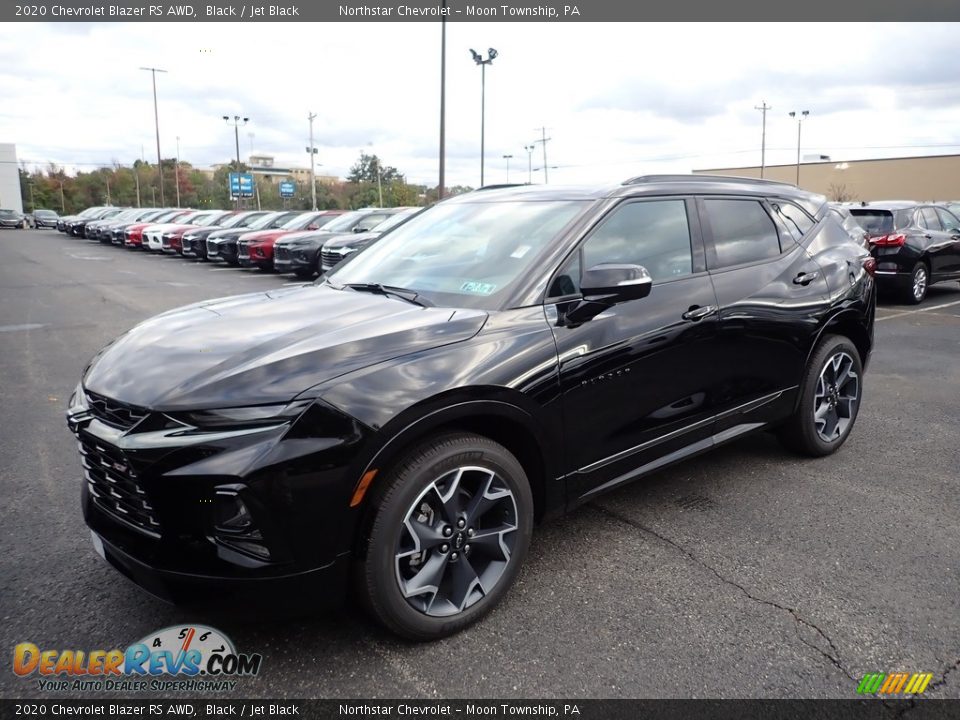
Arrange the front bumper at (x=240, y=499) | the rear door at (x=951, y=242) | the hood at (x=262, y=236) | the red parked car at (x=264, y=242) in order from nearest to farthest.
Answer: the front bumper at (x=240, y=499) → the rear door at (x=951, y=242) → the red parked car at (x=264, y=242) → the hood at (x=262, y=236)

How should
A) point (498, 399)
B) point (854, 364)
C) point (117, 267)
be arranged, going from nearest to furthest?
point (498, 399)
point (854, 364)
point (117, 267)

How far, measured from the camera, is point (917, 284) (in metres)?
11.7

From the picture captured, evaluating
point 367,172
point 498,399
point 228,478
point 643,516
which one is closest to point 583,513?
point 643,516

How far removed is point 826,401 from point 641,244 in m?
1.94

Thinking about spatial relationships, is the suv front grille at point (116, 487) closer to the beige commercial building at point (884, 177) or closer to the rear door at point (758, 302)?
the rear door at point (758, 302)

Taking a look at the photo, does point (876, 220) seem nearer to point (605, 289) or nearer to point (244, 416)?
point (605, 289)

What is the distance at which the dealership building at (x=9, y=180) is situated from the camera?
88.6 metres

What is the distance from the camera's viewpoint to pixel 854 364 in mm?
4707

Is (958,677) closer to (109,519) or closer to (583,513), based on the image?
(583,513)

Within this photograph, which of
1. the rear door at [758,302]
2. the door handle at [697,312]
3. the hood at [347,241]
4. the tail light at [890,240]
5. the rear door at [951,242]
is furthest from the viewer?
the hood at [347,241]

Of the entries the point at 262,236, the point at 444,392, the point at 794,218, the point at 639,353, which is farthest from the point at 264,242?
the point at 444,392

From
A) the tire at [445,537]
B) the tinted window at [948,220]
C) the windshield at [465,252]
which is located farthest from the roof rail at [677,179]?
the tinted window at [948,220]

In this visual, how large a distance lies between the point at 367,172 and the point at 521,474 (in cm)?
11847

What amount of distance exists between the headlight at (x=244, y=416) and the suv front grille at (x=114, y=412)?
196 mm
